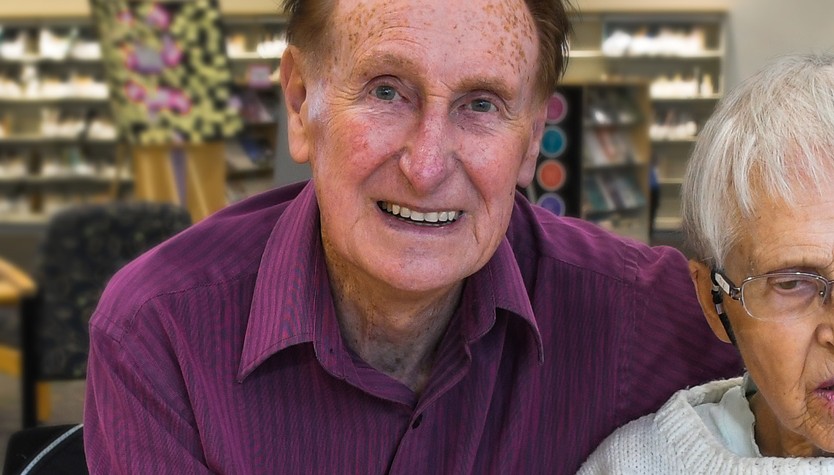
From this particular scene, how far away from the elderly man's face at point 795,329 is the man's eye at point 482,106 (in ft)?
1.21

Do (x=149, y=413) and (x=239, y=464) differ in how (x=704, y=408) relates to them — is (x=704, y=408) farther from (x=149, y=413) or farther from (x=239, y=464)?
(x=149, y=413)

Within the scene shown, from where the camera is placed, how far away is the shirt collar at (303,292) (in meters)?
1.37

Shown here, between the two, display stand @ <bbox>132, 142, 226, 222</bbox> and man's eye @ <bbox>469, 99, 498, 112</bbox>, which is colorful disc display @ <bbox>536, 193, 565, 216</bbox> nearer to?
display stand @ <bbox>132, 142, 226, 222</bbox>

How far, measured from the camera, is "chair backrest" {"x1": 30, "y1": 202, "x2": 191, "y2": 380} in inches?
121

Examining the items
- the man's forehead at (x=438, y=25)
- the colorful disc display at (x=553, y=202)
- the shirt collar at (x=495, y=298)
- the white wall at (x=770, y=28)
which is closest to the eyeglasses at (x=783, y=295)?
the shirt collar at (x=495, y=298)

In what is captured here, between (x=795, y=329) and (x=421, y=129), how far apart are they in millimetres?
544

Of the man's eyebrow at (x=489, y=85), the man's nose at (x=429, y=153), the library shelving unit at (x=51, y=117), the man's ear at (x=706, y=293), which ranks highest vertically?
the library shelving unit at (x=51, y=117)

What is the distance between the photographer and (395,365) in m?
1.49

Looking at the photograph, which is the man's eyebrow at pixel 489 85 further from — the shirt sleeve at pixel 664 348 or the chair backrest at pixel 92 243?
the chair backrest at pixel 92 243

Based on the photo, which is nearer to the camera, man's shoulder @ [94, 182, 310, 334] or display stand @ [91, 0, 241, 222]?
man's shoulder @ [94, 182, 310, 334]

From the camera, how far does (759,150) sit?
1252mm

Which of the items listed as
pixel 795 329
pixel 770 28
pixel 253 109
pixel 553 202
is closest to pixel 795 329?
pixel 795 329

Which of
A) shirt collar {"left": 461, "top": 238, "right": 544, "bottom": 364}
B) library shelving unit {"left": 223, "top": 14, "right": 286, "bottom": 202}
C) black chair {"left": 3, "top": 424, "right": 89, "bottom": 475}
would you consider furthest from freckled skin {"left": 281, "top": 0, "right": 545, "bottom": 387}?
library shelving unit {"left": 223, "top": 14, "right": 286, "bottom": 202}

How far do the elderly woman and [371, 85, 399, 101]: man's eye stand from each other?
44 cm
